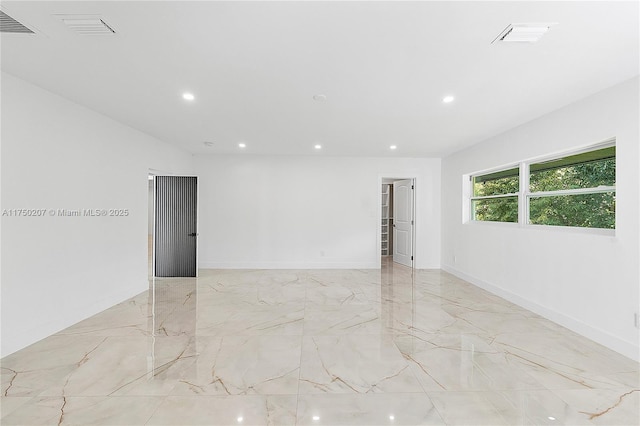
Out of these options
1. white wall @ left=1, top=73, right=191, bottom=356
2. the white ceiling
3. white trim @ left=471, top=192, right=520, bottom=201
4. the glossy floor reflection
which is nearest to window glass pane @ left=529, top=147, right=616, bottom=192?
white trim @ left=471, top=192, right=520, bottom=201

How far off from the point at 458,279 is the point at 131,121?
5979 mm

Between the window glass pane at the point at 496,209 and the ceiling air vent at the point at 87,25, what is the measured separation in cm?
509

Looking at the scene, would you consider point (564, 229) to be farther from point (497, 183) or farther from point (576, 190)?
point (497, 183)

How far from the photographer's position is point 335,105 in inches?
133

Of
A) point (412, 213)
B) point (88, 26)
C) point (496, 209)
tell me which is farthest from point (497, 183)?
point (88, 26)

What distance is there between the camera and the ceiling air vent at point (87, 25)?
1.88 metres

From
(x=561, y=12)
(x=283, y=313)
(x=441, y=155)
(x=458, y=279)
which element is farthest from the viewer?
(x=441, y=155)

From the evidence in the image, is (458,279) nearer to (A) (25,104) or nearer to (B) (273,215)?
(B) (273,215)

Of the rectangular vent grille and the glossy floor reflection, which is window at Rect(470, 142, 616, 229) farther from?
the rectangular vent grille

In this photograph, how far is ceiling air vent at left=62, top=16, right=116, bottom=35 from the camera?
1.88 metres

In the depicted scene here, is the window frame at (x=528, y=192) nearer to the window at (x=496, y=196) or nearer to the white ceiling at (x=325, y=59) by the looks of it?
the window at (x=496, y=196)

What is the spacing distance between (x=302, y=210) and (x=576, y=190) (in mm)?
4547

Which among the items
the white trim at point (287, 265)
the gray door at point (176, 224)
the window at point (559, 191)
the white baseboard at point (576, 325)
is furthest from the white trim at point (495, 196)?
the gray door at point (176, 224)

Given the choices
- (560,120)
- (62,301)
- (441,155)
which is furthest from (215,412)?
(441,155)
